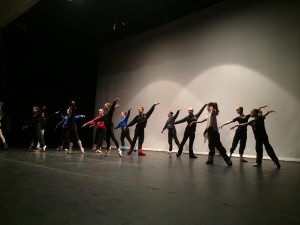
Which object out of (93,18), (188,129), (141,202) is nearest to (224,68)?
(188,129)

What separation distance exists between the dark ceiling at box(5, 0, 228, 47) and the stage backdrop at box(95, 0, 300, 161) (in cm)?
60

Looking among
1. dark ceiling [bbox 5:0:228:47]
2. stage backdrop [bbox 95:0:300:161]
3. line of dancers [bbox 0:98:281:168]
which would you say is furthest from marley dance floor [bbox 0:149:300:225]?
dark ceiling [bbox 5:0:228:47]

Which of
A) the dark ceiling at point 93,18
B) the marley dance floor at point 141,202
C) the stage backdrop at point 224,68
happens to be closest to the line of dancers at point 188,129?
the stage backdrop at point 224,68

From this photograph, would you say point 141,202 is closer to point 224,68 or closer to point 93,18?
point 224,68

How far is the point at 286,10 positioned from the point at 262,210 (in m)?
8.57

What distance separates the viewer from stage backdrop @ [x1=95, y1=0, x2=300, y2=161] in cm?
830

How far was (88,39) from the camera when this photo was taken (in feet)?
46.6

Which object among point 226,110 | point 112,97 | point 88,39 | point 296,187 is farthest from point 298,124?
point 88,39

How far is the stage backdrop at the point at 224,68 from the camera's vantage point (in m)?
8.30

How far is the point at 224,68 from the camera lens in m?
9.91

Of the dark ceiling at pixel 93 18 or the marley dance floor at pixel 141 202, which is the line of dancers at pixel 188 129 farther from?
the dark ceiling at pixel 93 18

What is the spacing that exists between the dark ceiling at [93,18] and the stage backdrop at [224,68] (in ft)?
1.97

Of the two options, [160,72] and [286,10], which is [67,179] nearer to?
[286,10]

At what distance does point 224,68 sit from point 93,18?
20.3 feet
